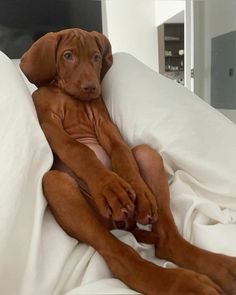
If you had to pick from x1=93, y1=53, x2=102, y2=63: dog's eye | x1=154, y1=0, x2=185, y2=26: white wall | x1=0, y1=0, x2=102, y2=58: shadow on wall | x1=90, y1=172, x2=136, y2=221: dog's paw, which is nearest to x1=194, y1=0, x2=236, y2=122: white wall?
x1=0, y1=0, x2=102, y2=58: shadow on wall

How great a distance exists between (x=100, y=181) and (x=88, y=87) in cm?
27

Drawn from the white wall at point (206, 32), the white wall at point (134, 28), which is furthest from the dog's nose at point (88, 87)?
the white wall at point (134, 28)

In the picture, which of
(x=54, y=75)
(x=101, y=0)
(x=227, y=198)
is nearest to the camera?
(x=227, y=198)

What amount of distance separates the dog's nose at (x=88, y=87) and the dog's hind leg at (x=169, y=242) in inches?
6.6

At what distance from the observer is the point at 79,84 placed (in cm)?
78

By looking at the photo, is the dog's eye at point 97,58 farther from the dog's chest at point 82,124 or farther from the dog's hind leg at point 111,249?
the dog's hind leg at point 111,249

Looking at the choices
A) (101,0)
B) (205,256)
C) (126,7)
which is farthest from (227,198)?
(126,7)

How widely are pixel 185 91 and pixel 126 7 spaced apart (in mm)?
2782

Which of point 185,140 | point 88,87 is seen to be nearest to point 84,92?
point 88,87

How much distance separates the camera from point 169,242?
0.60m

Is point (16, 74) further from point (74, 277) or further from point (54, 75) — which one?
point (74, 277)

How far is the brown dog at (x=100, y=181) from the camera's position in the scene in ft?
1.71

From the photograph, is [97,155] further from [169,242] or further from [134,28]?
[134,28]

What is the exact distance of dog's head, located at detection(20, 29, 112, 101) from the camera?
792mm
